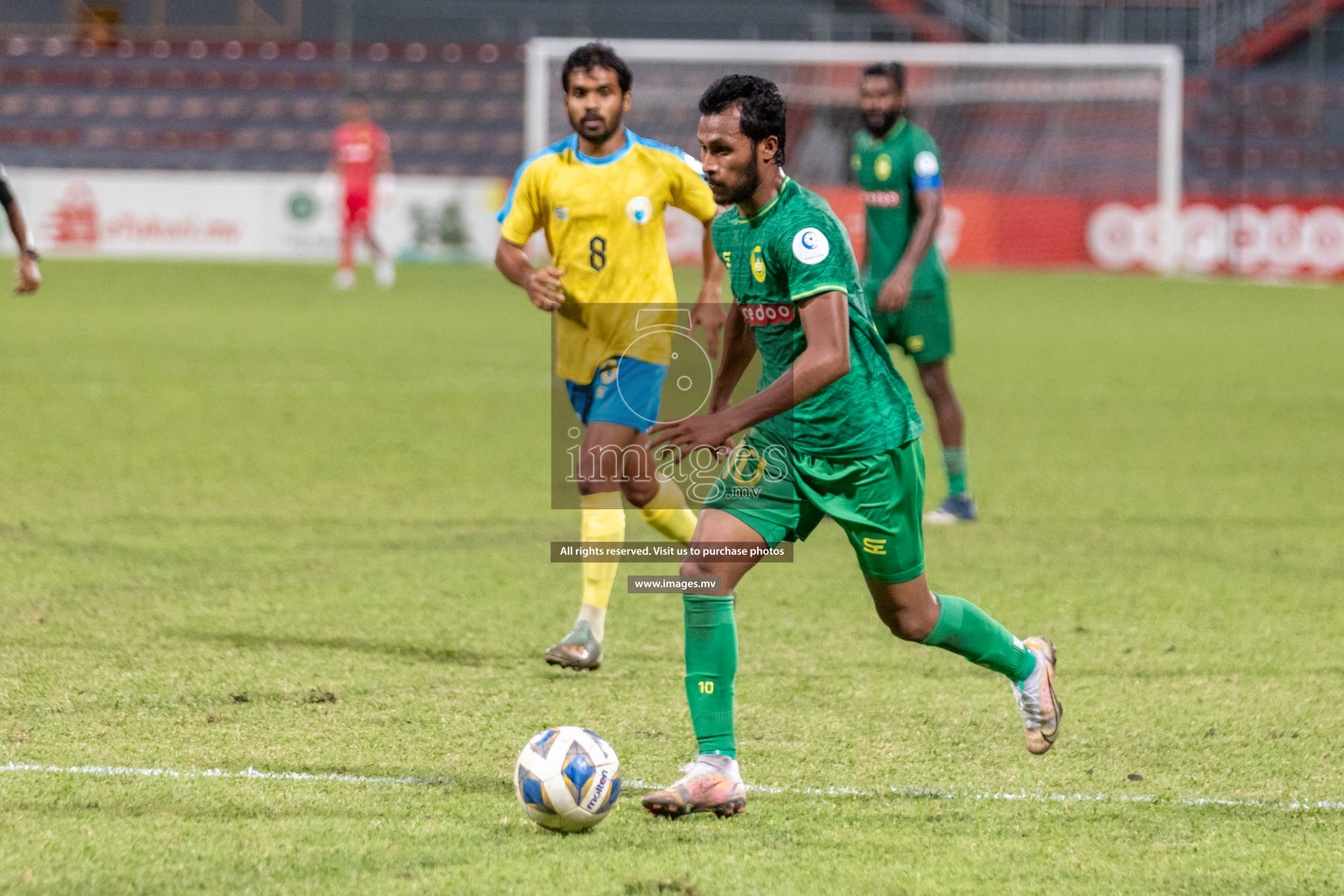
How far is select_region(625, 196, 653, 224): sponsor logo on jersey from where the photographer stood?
545 cm

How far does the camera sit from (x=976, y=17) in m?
31.0

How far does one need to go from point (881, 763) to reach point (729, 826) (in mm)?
630

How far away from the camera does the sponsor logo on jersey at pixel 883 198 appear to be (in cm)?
805

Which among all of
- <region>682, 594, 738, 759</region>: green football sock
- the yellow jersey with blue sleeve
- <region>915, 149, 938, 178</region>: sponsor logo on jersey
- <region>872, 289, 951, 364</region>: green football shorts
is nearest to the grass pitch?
<region>682, 594, 738, 759</region>: green football sock

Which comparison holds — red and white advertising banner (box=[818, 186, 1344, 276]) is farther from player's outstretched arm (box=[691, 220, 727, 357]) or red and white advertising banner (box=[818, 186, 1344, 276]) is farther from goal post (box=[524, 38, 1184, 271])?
player's outstretched arm (box=[691, 220, 727, 357])

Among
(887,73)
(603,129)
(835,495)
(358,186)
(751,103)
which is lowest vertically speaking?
(835,495)

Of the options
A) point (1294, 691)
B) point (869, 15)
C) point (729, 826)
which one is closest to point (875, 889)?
point (729, 826)

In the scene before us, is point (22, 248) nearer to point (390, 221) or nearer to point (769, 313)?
point (769, 313)

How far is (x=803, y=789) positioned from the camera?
13.0 feet

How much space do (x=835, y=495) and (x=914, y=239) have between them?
4.15 meters

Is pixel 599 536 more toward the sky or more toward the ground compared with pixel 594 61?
more toward the ground

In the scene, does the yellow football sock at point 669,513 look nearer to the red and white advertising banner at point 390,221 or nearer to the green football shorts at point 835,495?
the green football shorts at point 835,495

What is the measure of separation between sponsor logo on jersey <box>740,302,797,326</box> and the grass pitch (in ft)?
3.65

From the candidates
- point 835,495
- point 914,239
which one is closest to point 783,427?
point 835,495
